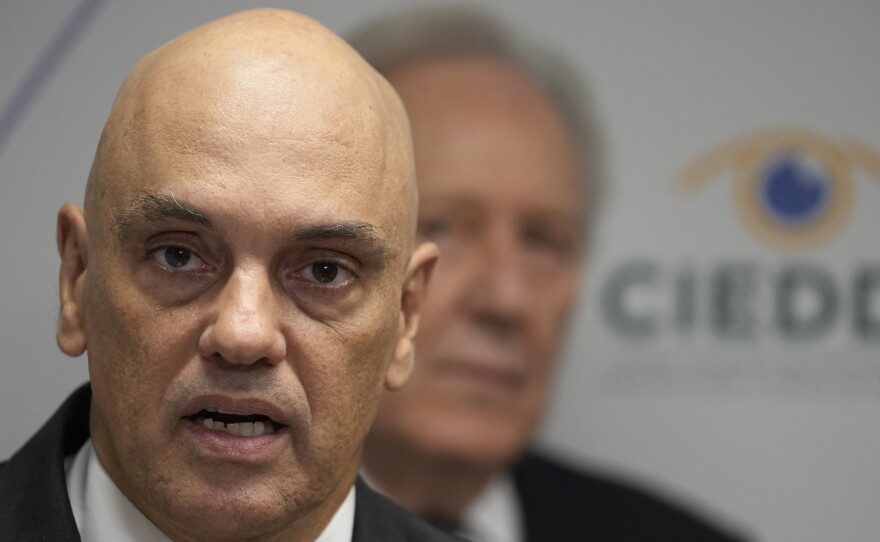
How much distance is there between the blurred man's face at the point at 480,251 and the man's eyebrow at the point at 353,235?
39.8 inches

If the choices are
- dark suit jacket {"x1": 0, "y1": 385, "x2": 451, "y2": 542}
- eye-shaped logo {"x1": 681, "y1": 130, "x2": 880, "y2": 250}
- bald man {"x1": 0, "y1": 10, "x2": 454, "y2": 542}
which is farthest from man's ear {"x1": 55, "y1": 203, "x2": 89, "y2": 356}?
eye-shaped logo {"x1": 681, "y1": 130, "x2": 880, "y2": 250}

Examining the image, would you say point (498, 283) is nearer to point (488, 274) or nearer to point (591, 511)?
point (488, 274)

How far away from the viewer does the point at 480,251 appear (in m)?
2.58

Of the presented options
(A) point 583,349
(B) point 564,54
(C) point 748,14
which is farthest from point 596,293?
(C) point 748,14

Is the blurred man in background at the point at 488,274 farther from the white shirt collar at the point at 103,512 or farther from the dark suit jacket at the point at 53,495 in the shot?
the white shirt collar at the point at 103,512

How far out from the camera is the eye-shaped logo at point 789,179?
8.98 feet

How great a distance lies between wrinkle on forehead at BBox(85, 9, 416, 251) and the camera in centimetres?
147

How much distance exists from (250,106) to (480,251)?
3.82 feet

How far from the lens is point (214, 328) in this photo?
141 cm

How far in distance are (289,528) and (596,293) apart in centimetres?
130

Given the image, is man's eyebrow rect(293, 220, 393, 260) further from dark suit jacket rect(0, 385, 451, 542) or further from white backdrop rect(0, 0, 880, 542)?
white backdrop rect(0, 0, 880, 542)

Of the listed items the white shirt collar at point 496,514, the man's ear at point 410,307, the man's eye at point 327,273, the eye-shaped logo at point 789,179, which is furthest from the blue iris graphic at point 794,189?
the man's eye at point 327,273

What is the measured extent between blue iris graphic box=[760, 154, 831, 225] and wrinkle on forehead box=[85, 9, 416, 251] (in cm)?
140

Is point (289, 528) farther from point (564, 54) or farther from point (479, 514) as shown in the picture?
point (564, 54)
